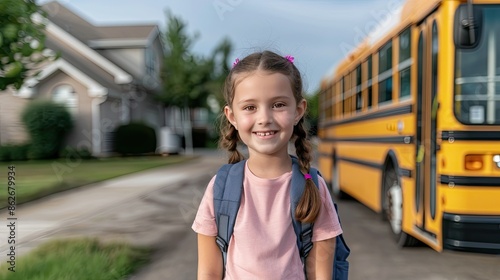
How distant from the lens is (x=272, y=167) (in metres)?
2.12

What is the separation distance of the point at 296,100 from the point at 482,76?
392 centimetres

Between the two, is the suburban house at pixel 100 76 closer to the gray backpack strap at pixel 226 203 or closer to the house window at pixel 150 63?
the house window at pixel 150 63

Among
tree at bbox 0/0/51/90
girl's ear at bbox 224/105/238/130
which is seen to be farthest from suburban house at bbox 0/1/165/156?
girl's ear at bbox 224/105/238/130

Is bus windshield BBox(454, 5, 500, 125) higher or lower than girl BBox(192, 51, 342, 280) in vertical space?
higher

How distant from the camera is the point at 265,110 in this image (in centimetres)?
201

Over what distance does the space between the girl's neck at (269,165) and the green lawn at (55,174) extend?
241 inches

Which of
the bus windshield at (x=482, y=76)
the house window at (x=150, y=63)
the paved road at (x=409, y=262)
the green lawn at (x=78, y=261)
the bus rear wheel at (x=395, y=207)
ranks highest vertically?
the house window at (x=150, y=63)

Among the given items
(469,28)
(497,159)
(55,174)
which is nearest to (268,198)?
(469,28)

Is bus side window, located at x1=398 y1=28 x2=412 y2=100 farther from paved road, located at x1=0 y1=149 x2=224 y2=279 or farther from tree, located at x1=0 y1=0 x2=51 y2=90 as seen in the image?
tree, located at x1=0 y1=0 x2=51 y2=90

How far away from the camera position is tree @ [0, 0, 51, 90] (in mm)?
6969

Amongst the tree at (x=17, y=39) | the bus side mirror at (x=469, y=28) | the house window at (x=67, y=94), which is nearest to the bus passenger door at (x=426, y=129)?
the bus side mirror at (x=469, y=28)

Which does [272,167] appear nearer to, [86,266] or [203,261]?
[203,261]

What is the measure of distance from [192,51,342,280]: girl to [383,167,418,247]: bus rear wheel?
503cm

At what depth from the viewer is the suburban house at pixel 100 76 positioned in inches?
909
